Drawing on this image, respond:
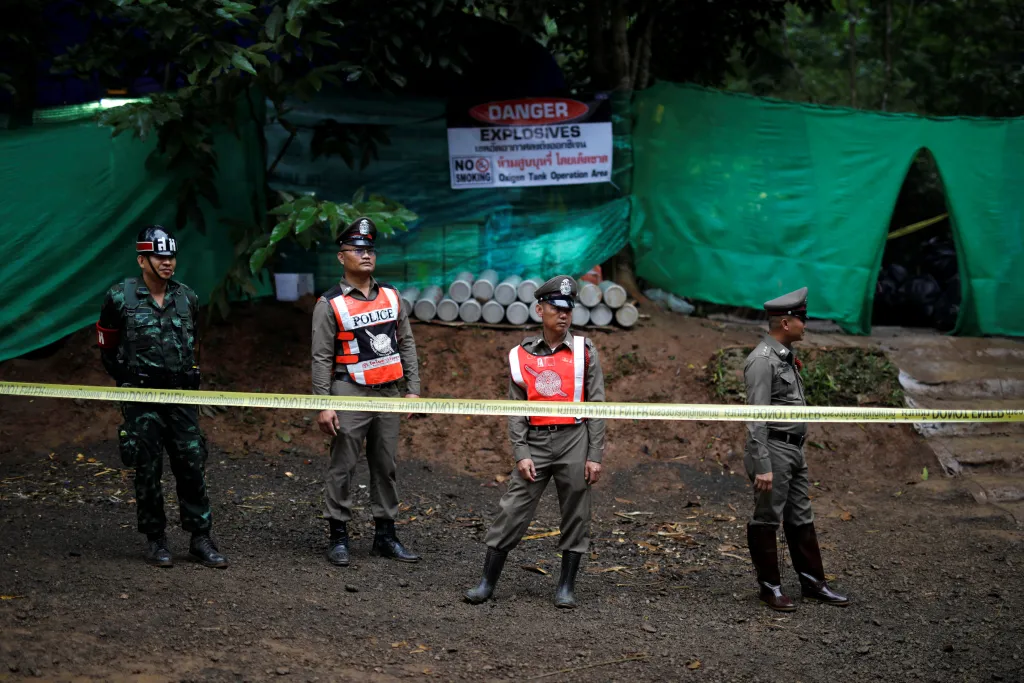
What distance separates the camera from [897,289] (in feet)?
41.4

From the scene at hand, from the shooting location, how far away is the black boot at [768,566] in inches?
245

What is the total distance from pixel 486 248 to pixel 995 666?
6.74 m

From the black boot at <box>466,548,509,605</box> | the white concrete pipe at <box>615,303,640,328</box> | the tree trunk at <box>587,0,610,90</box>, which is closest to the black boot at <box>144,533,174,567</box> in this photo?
the black boot at <box>466,548,509,605</box>

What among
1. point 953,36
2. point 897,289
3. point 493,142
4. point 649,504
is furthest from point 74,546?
point 953,36

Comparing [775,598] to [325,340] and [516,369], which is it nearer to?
→ [516,369]

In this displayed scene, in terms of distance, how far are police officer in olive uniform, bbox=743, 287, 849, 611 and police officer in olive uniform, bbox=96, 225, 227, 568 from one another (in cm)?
324

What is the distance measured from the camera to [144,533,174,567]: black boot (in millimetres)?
6266

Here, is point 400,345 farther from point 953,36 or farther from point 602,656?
point 953,36

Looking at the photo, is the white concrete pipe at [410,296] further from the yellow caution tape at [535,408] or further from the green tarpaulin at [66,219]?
the yellow caution tape at [535,408]

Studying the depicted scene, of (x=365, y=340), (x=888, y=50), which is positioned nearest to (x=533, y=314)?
(x=365, y=340)

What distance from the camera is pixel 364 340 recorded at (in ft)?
21.6

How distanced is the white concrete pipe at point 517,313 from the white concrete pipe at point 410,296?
965 mm

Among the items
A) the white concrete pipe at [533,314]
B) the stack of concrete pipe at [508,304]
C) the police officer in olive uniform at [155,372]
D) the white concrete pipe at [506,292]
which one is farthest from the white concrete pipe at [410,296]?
the police officer in olive uniform at [155,372]

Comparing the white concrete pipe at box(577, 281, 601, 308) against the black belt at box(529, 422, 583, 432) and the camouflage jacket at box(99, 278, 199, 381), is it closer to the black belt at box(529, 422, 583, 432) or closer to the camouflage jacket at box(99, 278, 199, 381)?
the black belt at box(529, 422, 583, 432)
